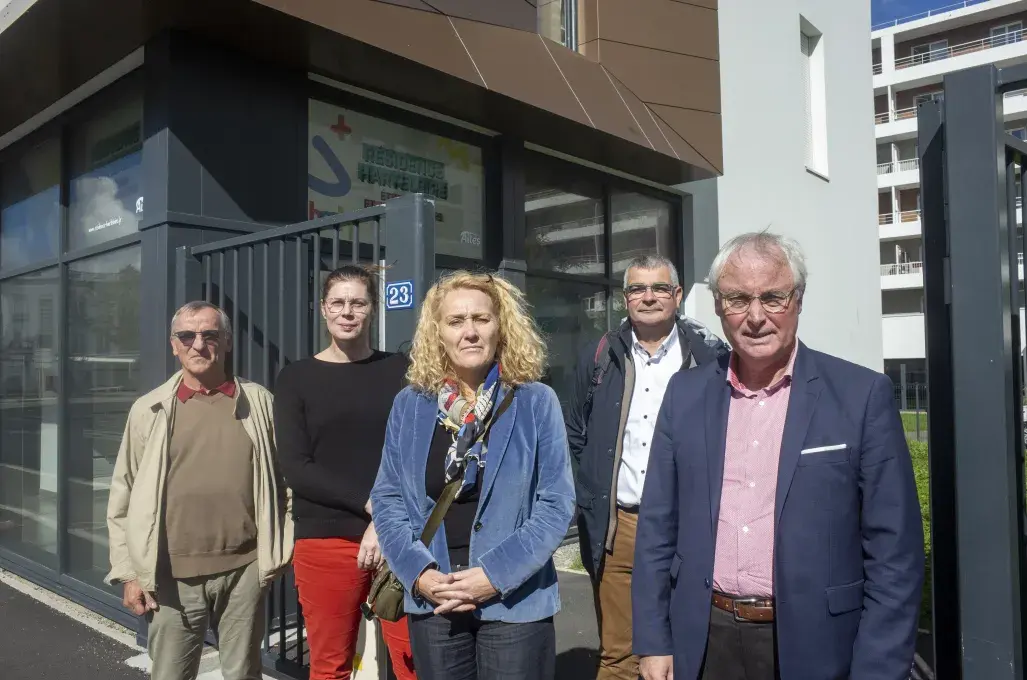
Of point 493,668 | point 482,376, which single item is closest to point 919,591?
point 493,668

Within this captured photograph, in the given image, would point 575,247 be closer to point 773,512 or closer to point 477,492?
point 477,492

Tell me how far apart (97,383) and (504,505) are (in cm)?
444

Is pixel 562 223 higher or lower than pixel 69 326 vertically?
higher

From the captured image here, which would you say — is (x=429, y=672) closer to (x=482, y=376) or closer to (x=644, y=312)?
(x=482, y=376)

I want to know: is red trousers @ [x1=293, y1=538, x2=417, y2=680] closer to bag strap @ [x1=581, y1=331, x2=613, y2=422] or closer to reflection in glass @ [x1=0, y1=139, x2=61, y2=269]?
bag strap @ [x1=581, y1=331, x2=613, y2=422]

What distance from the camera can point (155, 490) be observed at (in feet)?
10.2

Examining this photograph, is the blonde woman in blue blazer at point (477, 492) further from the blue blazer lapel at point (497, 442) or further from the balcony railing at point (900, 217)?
the balcony railing at point (900, 217)

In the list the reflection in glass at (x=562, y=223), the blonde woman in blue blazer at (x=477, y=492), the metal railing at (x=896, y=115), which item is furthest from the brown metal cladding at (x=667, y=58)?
the metal railing at (x=896, y=115)

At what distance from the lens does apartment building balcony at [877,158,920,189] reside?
A: 147 feet

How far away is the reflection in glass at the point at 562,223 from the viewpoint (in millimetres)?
7422

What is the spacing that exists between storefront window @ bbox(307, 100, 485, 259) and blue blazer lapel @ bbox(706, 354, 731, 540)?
3.78 metres

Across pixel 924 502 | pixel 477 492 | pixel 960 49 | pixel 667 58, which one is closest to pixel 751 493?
pixel 477 492

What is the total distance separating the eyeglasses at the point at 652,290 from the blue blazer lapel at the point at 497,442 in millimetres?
1304

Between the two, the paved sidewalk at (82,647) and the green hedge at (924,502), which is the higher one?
the green hedge at (924,502)
